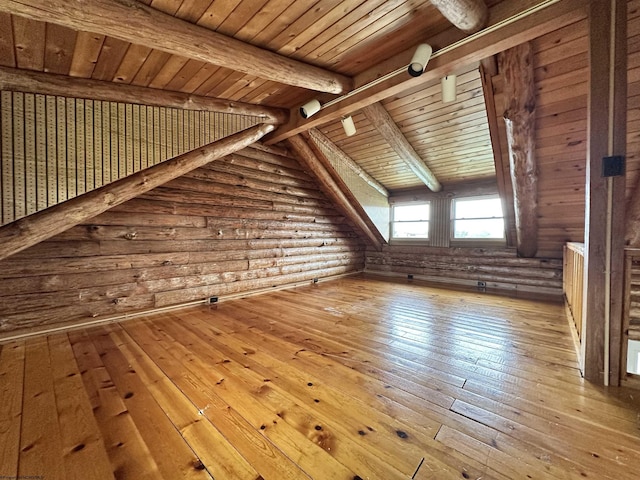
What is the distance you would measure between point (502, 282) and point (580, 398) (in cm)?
392

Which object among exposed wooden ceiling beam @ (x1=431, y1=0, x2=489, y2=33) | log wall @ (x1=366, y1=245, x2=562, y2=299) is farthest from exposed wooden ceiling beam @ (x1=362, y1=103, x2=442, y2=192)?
log wall @ (x1=366, y1=245, x2=562, y2=299)

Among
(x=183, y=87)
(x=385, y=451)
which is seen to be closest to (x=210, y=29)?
(x=183, y=87)

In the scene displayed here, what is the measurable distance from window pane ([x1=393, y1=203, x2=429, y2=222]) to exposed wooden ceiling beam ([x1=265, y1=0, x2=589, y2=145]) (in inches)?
148

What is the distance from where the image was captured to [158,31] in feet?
5.62

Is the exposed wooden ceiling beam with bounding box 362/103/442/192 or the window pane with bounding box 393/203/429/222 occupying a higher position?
the exposed wooden ceiling beam with bounding box 362/103/442/192

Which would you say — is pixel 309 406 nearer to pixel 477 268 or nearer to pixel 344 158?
pixel 344 158

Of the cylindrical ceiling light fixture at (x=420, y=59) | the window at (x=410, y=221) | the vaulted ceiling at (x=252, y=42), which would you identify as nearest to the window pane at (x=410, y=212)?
the window at (x=410, y=221)

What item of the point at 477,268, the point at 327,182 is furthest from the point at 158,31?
the point at 477,268

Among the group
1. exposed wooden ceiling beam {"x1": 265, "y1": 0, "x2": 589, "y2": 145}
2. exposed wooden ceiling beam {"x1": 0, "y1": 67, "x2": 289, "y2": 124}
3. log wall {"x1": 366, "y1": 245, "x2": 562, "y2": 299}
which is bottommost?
log wall {"x1": 366, "y1": 245, "x2": 562, "y2": 299}

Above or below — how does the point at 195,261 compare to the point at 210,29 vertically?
below

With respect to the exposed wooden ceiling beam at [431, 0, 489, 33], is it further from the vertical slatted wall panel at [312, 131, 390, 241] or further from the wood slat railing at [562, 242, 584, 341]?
the vertical slatted wall panel at [312, 131, 390, 241]

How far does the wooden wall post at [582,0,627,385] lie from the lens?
1.69 meters

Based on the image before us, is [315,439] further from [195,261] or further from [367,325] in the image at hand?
[195,261]

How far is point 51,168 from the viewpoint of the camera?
6.95 ft
